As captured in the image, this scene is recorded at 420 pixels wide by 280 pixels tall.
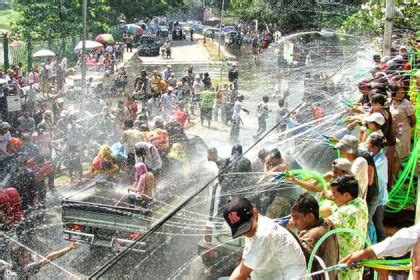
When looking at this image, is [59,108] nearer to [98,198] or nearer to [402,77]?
[98,198]

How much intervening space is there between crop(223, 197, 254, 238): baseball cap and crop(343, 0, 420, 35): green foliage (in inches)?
305

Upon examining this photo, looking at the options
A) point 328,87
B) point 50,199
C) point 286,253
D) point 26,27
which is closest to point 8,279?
point 286,253

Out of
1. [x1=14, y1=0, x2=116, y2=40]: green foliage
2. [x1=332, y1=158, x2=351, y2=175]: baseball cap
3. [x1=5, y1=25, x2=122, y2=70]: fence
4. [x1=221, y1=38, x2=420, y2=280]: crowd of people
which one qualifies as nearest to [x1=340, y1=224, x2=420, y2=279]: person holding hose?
[x1=221, y1=38, x2=420, y2=280]: crowd of people

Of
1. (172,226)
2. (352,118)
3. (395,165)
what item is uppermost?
(352,118)

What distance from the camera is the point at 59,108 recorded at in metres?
Answer: 15.3

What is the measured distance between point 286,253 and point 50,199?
752 cm

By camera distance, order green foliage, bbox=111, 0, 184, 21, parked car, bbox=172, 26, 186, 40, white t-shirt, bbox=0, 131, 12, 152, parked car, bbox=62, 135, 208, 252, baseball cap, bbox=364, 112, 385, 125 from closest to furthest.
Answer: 1. baseball cap, bbox=364, 112, 385, 125
2. parked car, bbox=62, 135, 208, 252
3. white t-shirt, bbox=0, 131, 12, 152
4. green foliage, bbox=111, 0, 184, 21
5. parked car, bbox=172, 26, 186, 40

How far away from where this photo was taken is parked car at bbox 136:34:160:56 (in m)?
36.8

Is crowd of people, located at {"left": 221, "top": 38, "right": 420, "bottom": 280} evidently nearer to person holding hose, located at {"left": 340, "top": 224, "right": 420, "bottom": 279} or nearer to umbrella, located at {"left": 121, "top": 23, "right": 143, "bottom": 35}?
person holding hose, located at {"left": 340, "top": 224, "right": 420, "bottom": 279}

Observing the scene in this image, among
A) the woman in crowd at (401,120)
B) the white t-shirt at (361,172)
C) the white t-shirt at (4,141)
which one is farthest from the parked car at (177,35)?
the white t-shirt at (361,172)

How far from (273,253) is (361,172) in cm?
171

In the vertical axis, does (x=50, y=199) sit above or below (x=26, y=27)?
below

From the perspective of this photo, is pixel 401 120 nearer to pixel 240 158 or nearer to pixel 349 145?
pixel 349 145

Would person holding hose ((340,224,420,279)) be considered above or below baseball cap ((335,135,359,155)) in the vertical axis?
below
